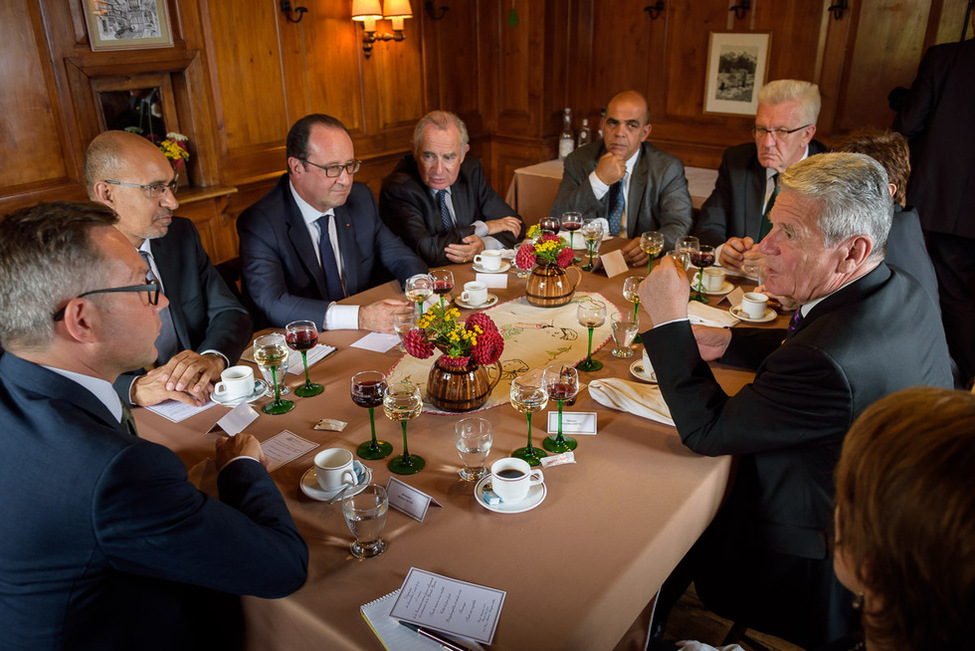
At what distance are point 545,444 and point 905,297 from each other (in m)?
0.98

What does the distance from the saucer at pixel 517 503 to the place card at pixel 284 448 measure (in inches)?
19.0

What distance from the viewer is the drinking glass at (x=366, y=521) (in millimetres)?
1421

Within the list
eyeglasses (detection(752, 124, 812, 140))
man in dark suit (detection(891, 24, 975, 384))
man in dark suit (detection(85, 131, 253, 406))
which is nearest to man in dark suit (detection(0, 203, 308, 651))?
man in dark suit (detection(85, 131, 253, 406))

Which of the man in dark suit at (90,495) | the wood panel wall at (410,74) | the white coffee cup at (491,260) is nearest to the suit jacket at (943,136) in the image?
the wood panel wall at (410,74)

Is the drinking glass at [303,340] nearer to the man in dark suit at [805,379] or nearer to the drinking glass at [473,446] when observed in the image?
the drinking glass at [473,446]

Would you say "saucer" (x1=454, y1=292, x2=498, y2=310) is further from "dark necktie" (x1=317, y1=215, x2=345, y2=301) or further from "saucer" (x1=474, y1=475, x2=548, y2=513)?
"saucer" (x1=474, y1=475, x2=548, y2=513)

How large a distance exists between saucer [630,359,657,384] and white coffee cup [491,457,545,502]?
1.98 feet

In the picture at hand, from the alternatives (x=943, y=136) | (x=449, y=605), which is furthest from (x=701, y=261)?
(x=943, y=136)

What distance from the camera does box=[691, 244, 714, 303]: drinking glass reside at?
9.14 ft

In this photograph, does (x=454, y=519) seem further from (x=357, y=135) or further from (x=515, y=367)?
(x=357, y=135)

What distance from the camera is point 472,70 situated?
6.53 meters

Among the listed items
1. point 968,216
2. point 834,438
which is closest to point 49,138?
point 834,438

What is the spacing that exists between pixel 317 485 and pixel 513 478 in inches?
18.5

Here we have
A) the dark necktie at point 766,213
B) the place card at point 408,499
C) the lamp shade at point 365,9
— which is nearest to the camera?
the place card at point 408,499
